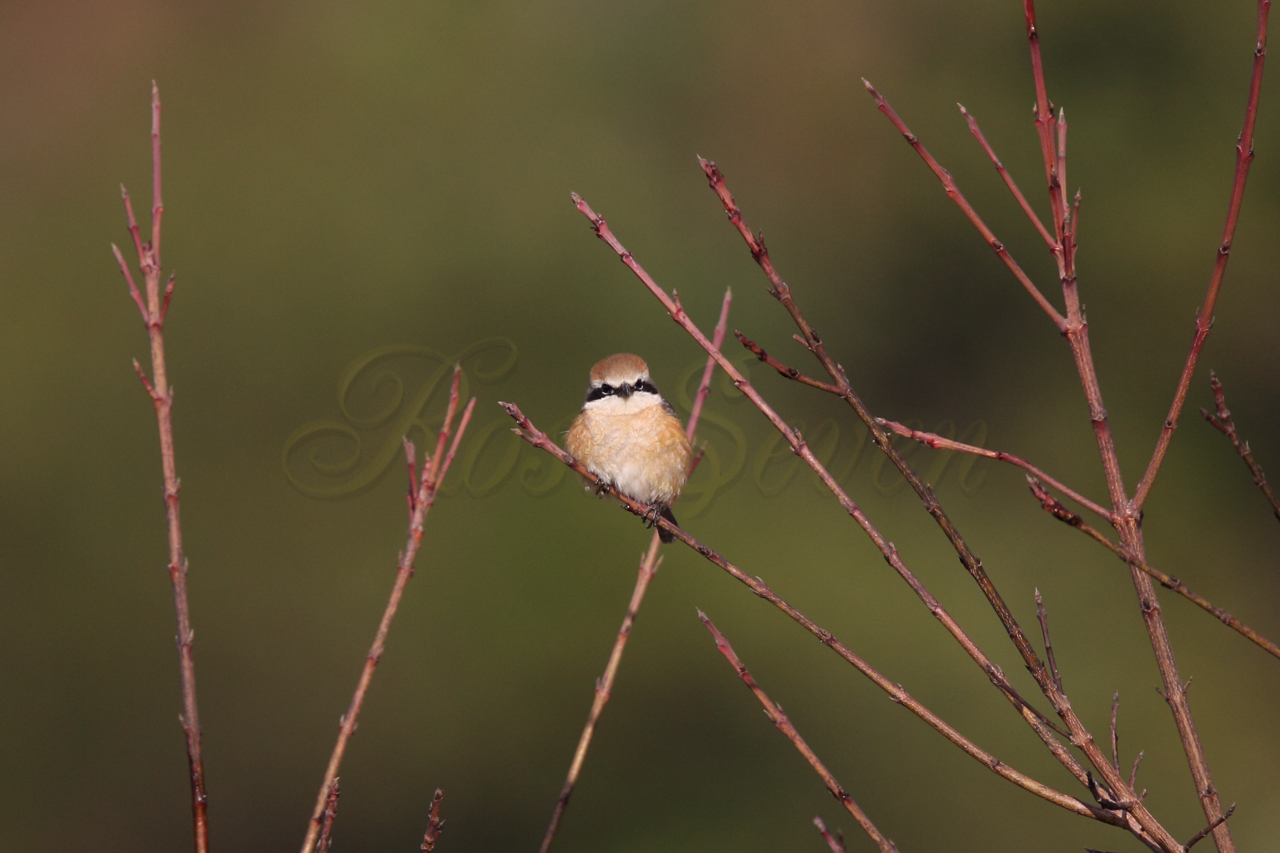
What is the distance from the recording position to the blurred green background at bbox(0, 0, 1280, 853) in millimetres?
7660

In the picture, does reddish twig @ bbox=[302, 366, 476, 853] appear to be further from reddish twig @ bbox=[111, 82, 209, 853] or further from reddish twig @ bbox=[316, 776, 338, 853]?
reddish twig @ bbox=[111, 82, 209, 853]

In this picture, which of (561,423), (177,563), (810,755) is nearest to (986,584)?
(810,755)

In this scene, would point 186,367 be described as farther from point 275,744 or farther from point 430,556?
point 275,744

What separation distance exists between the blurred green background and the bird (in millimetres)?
2524

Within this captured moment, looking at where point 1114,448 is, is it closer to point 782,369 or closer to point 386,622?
point 782,369

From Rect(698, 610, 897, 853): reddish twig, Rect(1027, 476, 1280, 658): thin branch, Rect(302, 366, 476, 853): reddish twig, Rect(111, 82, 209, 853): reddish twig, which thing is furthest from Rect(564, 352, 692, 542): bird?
Rect(1027, 476, 1280, 658): thin branch

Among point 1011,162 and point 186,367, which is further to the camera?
point 1011,162

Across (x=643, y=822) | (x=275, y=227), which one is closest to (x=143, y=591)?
(x=275, y=227)

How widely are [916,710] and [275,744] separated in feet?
23.4

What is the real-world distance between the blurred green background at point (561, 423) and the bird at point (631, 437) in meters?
2.52

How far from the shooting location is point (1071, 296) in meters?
1.49

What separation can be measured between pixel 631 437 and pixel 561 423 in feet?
9.48

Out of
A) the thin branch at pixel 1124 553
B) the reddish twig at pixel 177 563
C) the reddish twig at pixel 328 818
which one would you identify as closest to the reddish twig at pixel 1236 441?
the thin branch at pixel 1124 553

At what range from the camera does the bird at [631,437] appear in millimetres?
3656
